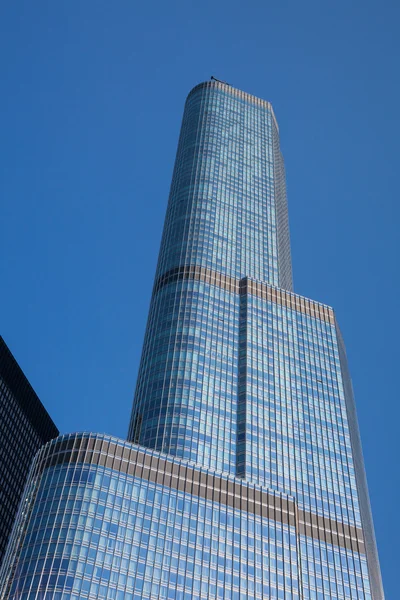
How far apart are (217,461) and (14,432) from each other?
8352cm

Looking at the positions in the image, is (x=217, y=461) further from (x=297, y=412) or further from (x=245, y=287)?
(x=245, y=287)

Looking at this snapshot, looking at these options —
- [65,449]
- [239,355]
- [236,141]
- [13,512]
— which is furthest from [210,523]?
[236,141]

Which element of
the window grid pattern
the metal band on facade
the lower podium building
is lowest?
the lower podium building

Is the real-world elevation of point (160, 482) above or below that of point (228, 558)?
above

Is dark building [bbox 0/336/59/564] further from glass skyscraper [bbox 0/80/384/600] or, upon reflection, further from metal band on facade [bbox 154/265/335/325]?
metal band on facade [bbox 154/265/335/325]

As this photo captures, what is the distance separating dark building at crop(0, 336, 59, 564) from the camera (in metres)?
172

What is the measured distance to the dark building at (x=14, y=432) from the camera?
566 feet

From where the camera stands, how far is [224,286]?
147375 millimetres

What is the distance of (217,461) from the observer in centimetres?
11406

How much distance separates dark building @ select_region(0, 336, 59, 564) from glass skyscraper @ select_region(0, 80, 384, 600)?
183 feet

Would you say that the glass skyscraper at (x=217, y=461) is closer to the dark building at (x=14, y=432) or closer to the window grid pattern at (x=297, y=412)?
the window grid pattern at (x=297, y=412)

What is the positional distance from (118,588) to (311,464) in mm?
44612

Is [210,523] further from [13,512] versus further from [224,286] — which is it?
[13,512]

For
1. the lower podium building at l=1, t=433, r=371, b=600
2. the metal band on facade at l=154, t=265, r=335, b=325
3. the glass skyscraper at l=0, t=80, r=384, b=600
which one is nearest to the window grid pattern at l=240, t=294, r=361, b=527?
the glass skyscraper at l=0, t=80, r=384, b=600
